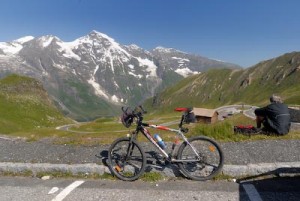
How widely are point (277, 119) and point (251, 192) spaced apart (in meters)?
8.37

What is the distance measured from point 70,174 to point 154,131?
3.30 meters

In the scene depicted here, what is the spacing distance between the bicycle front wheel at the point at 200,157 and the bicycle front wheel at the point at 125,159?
1352mm

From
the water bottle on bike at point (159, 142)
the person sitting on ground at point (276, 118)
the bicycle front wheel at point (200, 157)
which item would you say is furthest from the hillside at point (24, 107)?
the bicycle front wheel at point (200, 157)

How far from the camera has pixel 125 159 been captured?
1187cm

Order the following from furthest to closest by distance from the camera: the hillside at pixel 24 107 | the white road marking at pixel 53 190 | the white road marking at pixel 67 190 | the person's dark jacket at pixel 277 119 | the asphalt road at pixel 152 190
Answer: the hillside at pixel 24 107 < the person's dark jacket at pixel 277 119 < the white road marking at pixel 53 190 < the white road marking at pixel 67 190 < the asphalt road at pixel 152 190

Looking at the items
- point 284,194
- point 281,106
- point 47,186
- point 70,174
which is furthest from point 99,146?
point 281,106

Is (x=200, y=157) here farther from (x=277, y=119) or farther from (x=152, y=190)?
(x=277, y=119)

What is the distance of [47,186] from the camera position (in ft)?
36.0

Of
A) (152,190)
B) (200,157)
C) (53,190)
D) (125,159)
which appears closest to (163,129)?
(200,157)

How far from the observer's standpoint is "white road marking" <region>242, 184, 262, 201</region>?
9180mm

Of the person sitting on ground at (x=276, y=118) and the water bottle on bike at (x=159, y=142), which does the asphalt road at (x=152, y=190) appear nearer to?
the water bottle on bike at (x=159, y=142)

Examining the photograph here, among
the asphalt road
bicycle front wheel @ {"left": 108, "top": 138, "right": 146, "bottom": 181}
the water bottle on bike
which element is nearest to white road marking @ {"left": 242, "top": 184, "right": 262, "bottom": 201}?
the asphalt road

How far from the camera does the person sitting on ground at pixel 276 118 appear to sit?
1684cm

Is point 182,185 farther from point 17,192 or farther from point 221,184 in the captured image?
point 17,192
